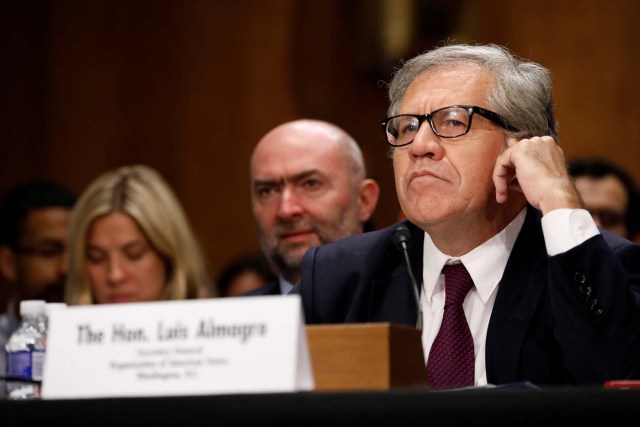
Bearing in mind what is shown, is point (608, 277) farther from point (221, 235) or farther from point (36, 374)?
point (221, 235)

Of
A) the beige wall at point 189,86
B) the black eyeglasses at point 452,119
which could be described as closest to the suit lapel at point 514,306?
the black eyeglasses at point 452,119

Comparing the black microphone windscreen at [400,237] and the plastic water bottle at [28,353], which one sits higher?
the black microphone windscreen at [400,237]

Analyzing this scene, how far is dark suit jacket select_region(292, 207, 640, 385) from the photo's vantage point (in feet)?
6.89

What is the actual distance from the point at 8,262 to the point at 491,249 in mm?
2599

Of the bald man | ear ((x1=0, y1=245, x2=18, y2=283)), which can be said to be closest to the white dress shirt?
the bald man

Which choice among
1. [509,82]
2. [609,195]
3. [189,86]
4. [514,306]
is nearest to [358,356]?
[514,306]

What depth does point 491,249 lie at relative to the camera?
2.44 meters

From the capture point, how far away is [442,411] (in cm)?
135

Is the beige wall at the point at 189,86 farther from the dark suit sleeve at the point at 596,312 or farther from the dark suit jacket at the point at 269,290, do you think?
the dark suit sleeve at the point at 596,312

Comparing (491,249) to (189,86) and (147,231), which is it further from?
(189,86)

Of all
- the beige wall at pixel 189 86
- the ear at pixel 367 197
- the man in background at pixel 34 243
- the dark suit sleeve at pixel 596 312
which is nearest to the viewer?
the dark suit sleeve at pixel 596 312

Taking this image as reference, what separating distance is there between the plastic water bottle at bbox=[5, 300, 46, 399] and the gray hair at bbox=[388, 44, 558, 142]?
0.99 m

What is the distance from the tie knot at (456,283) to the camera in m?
2.36

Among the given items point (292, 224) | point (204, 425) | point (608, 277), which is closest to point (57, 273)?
point (292, 224)
